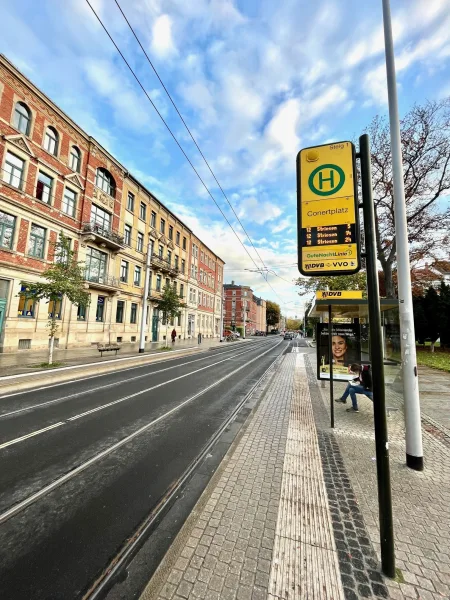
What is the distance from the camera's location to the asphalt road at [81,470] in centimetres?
249

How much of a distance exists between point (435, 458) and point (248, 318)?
8920cm

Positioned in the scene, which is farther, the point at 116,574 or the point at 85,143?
the point at 85,143

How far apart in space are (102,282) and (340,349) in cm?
2282

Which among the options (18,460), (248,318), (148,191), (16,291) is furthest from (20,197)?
(248,318)

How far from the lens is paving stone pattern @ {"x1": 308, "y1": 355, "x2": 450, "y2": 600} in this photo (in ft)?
7.46

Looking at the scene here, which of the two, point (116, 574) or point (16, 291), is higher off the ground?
point (16, 291)

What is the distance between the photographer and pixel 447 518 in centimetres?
304

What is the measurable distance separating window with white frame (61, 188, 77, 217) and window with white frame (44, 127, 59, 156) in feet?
9.17

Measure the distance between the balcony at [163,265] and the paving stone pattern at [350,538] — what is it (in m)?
30.8

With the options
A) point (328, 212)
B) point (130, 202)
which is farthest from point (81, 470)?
point (130, 202)

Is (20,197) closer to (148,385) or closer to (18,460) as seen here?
(148,385)

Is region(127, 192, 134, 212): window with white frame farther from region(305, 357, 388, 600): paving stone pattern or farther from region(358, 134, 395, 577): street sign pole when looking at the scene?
region(358, 134, 395, 577): street sign pole

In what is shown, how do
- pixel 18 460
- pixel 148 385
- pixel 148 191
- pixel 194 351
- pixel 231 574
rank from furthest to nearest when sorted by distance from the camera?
pixel 148 191 < pixel 194 351 < pixel 148 385 < pixel 18 460 < pixel 231 574

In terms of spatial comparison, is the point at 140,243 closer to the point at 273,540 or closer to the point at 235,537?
the point at 235,537
